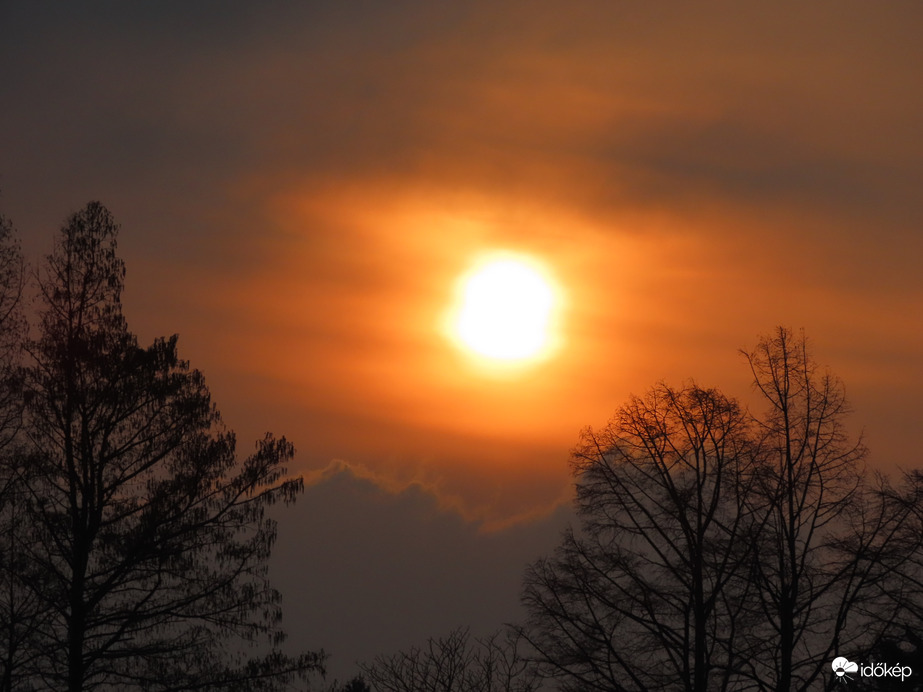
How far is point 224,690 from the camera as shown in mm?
25234

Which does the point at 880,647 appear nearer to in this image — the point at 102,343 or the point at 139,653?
the point at 139,653

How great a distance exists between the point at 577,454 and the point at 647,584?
3.66 m

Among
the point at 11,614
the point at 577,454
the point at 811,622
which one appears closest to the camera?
the point at 11,614

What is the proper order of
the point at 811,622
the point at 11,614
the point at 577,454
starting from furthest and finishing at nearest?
the point at 577,454, the point at 811,622, the point at 11,614

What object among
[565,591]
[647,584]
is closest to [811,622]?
[647,584]

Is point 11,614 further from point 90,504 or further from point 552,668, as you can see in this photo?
point 552,668

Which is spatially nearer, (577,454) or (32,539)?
(32,539)

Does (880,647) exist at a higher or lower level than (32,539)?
lower

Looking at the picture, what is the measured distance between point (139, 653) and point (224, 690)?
2.22 metres

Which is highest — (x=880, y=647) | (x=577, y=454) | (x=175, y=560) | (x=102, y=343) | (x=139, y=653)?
(x=102, y=343)
